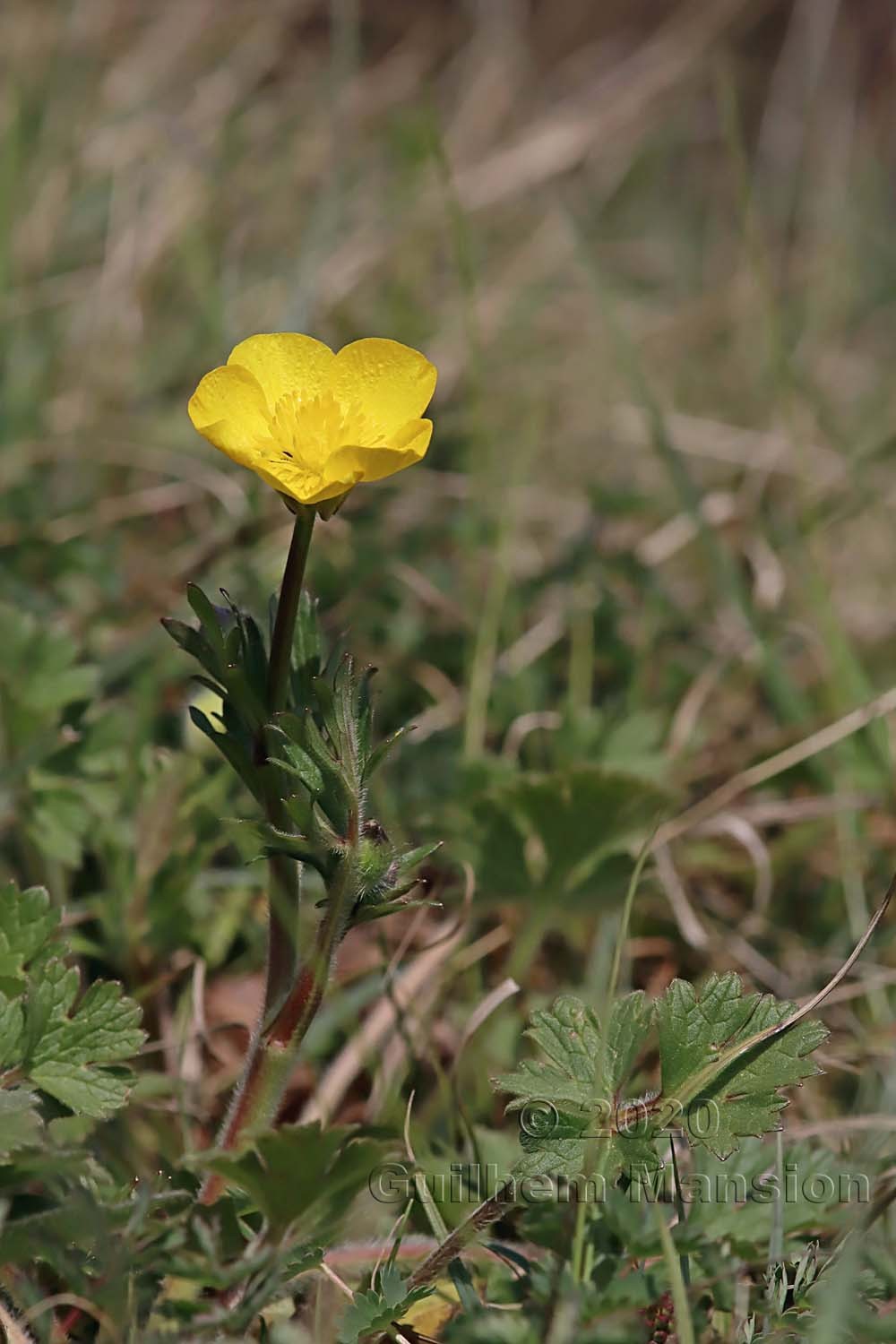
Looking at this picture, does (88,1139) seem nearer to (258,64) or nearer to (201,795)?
(201,795)

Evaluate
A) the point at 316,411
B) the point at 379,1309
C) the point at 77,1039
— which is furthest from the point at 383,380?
the point at 379,1309

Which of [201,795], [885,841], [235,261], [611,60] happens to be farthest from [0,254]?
[611,60]

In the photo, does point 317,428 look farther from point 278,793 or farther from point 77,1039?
point 77,1039

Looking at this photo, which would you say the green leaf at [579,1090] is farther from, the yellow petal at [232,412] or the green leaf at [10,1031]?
the yellow petal at [232,412]

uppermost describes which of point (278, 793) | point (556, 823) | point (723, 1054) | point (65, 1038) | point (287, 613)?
point (287, 613)

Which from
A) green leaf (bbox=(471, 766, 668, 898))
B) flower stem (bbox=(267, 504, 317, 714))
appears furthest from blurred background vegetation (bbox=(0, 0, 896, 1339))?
flower stem (bbox=(267, 504, 317, 714))

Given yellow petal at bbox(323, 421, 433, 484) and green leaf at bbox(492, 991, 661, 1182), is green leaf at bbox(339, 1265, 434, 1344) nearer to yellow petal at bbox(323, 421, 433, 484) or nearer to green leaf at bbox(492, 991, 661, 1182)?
green leaf at bbox(492, 991, 661, 1182)

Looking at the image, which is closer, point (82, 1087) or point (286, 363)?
point (82, 1087)

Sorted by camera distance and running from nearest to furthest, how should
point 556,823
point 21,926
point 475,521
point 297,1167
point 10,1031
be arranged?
point 297,1167 < point 10,1031 < point 21,926 < point 556,823 < point 475,521
